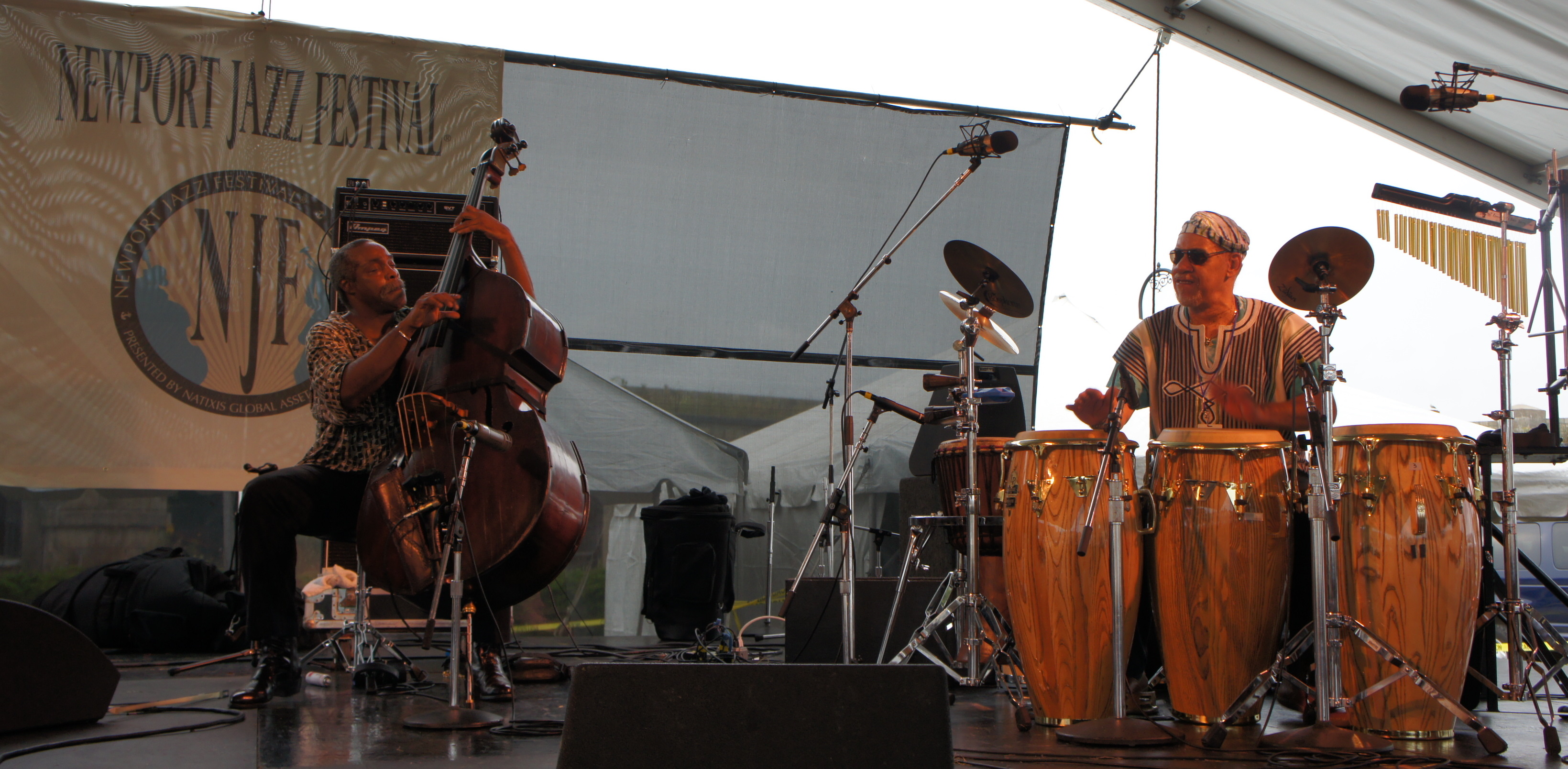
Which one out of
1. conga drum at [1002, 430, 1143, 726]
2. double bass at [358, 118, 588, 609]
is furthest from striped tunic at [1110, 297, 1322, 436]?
double bass at [358, 118, 588, 609]

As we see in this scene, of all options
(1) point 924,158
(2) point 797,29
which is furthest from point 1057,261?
(2) point 797,29

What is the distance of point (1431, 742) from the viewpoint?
8.29 feet

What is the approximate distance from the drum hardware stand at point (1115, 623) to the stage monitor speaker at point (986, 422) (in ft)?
6.94

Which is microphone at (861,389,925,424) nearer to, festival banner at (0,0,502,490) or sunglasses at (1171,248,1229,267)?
sunglasses at (1171,248,1229,267)

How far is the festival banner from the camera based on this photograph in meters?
4.59

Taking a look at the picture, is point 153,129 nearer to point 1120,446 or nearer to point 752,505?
point 752,505

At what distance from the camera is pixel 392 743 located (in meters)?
2.30

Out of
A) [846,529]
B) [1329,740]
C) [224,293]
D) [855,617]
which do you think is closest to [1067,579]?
[1329,740]

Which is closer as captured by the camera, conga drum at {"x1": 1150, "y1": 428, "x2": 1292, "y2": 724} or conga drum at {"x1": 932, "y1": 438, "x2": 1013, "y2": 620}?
conga drum at {"x1": 1150, "y1": 428, "x2": 1292, "y2": 724}

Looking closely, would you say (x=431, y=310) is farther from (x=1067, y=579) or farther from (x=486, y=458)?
(x=1067, y=579)

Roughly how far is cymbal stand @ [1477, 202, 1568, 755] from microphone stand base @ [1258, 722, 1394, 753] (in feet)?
3.01

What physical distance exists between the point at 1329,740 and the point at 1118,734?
43 centimetres

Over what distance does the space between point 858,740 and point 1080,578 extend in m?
1.59

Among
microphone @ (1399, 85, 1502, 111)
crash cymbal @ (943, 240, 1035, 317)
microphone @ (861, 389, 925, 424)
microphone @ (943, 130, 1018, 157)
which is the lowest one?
microphone @ (861, 389, 925, 424)
